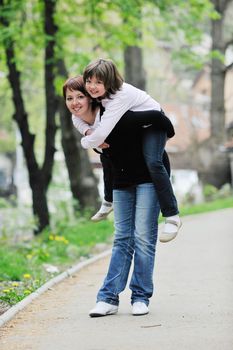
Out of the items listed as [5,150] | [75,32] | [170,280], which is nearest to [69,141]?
[75,32]

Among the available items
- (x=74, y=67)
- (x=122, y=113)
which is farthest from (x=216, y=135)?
(x=122, y=113)

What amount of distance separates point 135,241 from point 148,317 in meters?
0.60

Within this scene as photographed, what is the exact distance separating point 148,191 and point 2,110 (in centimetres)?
3839

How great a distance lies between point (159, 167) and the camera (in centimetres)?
674

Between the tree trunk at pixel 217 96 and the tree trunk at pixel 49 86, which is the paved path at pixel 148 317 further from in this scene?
the tree trunk at pixel 217 96

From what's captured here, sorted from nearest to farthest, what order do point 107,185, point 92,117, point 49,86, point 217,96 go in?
point 92,117 → point 107,185 → point 49,86 → point 217,96

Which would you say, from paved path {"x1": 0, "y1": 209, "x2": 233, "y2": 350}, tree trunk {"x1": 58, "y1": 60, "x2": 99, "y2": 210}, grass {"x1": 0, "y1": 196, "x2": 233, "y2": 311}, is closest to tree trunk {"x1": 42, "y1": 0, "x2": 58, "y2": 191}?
grass {"x1": 0, "y1": 196, "x2": 233, "y2": 311}

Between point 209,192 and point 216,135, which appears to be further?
point 216,135

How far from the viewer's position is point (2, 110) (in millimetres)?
44656

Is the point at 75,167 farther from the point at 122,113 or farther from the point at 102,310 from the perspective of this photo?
the point at 122,113

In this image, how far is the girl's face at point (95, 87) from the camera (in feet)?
21.4

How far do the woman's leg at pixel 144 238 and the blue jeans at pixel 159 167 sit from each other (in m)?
0.13

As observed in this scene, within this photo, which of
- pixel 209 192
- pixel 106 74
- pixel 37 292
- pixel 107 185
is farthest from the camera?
pixel 209 192

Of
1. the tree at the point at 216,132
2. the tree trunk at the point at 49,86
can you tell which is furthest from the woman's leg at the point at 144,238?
the tree at the point at 216,132
